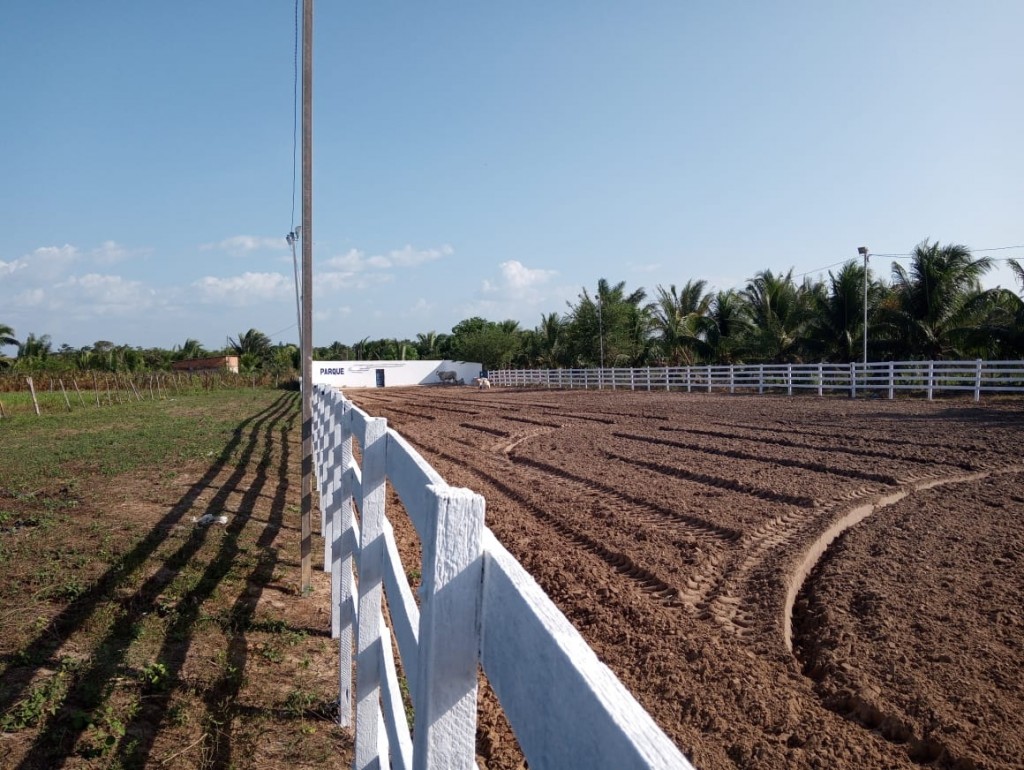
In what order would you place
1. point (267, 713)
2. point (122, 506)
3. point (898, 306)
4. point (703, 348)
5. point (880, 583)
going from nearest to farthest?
point (267, 713) → point (880, 583) → point (122, 506) → point (898, 306) → point (703, 348)

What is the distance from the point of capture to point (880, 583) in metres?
4.88

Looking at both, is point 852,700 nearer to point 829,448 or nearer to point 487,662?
point 487,662

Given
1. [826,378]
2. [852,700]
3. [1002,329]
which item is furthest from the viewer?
[826,378]

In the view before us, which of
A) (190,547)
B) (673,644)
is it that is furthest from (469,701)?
(190,547)

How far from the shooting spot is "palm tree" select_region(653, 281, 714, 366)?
40250 millimetres

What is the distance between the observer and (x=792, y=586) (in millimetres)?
4977

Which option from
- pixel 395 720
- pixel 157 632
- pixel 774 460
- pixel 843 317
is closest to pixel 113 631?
pixel 157 632

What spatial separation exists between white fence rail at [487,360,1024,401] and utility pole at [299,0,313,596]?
18609 mm

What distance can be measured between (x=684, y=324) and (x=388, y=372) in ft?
82.9

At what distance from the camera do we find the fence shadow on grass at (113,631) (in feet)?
10.2

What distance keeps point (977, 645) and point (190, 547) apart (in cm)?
541

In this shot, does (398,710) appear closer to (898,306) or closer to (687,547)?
(687,547)

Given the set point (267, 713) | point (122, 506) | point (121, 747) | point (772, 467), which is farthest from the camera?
point (772, 467)

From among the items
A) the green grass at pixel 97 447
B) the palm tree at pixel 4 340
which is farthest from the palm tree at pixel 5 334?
the green grass at pixel 97 447
